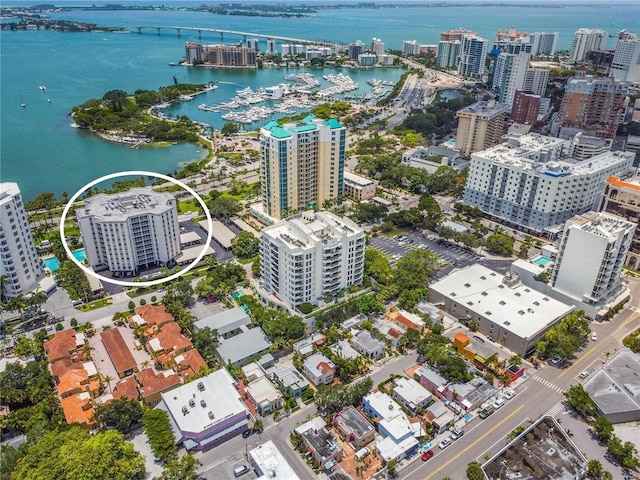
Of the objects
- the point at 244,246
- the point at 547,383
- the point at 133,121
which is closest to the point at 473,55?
the point at 133,121

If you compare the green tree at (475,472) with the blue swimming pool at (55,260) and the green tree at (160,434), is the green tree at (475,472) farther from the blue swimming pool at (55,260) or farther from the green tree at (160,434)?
the blue swimming pool at (55,260)

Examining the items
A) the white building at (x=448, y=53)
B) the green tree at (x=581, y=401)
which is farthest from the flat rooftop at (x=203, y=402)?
the white building at (x=448, y=53)

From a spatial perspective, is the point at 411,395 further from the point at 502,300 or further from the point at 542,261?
the point at 542,261

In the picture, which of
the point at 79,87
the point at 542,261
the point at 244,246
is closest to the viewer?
the point at 542,261

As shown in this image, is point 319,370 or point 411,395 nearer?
point 411,395

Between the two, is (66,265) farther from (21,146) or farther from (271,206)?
(21,146)

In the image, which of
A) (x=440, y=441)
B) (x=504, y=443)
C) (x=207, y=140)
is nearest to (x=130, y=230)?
(x=440, y=441)

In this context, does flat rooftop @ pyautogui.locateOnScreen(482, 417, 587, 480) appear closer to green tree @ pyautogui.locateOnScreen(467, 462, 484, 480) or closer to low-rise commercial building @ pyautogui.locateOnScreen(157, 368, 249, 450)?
green tree @ pyautogui.locateOnScreen(467, 462, 484, 480)

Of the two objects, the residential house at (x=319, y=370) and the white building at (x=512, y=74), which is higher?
the white building at (x=512, y=74)
